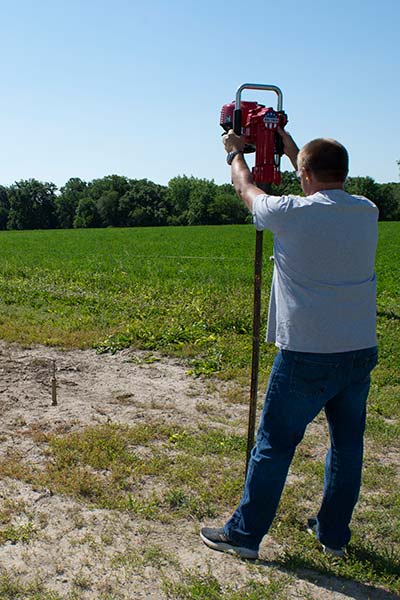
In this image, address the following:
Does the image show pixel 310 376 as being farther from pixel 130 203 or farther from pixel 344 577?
pixel 130 203

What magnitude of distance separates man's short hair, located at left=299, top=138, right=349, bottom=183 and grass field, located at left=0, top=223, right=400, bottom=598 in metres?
2.00

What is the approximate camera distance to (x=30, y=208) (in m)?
104

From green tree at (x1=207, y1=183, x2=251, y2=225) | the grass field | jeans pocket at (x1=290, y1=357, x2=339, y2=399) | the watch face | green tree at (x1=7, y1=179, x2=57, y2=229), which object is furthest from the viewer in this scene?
green tree at (x1=7, y1=179, x2=57, y2=229)

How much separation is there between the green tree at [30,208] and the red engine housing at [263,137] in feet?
341

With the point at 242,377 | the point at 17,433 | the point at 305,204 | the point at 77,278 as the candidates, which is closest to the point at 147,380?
the point at 242,377

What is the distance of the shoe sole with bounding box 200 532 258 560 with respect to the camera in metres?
3.10

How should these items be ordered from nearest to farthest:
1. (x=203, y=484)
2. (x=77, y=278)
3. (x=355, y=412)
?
(x=355, y=412)
(x=203, y=484)
(x=77, y=278)

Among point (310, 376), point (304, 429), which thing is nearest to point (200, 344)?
point (304, 429)

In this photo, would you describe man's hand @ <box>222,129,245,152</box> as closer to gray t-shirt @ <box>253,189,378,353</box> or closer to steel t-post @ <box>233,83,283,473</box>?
steel t-post @ <box>233,83,283,473</box>

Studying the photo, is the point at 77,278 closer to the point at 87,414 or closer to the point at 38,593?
the point at 87,414

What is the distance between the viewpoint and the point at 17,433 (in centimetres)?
488

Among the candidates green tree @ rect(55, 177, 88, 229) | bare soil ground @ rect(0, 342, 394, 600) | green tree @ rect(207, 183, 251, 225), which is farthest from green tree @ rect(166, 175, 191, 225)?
bare soil ground @ rect(0, 342, 394, 600)

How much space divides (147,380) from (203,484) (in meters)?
2.58

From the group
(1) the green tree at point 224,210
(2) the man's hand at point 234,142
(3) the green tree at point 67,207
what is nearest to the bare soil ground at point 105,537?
(2) the man's hand at point 234,142
